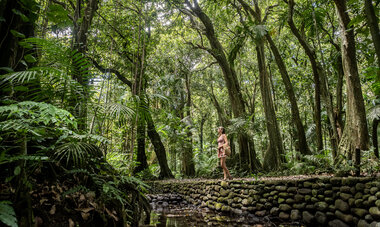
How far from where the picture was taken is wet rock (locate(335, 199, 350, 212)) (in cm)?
399

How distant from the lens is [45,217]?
5.86ft

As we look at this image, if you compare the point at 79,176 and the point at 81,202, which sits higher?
the point at 79,176

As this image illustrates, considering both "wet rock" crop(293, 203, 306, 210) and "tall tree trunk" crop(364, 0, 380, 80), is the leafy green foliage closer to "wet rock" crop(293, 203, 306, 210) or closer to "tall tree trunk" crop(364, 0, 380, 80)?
"tall tree trunk" crop(364, 0, 380, 80)

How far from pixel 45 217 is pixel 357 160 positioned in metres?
5.04

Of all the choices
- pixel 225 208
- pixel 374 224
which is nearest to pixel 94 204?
pixel 374 224

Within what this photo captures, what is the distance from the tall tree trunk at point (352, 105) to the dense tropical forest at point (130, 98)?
0.02m

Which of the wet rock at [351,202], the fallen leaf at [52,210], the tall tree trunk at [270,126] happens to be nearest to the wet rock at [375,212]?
the wet rock at [351,202]

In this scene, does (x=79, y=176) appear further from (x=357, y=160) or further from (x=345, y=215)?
(x=357, y=160)

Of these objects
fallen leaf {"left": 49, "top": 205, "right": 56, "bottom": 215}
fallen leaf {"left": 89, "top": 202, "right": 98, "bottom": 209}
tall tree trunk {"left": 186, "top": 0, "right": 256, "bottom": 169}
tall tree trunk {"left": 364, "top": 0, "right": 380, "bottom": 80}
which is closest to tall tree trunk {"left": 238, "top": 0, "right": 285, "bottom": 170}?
tall tree trunk {"left": 186, "top": 0, "right": 256, "bottom": 169}

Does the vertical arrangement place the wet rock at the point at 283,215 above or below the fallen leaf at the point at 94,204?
below

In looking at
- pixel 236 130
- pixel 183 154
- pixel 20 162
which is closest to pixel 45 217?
pixel 20 162

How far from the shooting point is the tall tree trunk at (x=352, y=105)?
5020mm

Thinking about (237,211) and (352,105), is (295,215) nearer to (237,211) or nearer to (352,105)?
(237,211)

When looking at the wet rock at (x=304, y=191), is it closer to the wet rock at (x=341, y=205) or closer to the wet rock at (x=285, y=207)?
the wet rock at (x=285, y=207)
